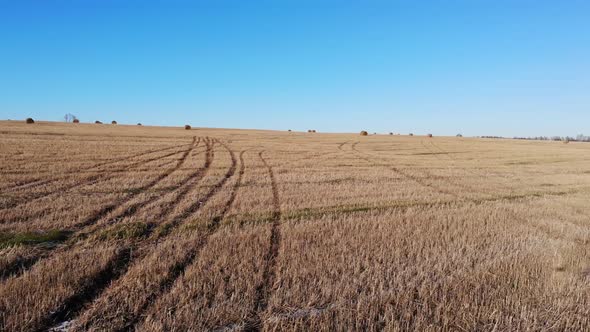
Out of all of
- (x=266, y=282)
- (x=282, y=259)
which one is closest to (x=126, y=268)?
(x=266, y=282)

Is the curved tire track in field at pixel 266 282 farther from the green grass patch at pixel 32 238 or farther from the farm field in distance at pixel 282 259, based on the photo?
the green grass patch at pixel 32 238

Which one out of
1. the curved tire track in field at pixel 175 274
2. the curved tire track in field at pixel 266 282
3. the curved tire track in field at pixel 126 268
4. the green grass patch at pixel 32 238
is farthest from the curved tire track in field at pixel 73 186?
the curved tire track in field at pixel 266 282

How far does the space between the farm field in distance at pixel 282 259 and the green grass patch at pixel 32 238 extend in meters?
0.04

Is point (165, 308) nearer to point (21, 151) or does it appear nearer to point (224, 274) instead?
point (224, 274)

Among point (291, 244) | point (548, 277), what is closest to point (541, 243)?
point (548, 277)

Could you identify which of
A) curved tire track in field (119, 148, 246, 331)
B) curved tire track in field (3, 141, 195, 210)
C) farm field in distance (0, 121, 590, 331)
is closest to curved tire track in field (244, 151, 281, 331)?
farm field in distance (0, 121, 590, 331)

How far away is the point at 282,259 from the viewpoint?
5.77m

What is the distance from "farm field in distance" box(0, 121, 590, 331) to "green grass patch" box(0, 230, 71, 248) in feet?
0.12

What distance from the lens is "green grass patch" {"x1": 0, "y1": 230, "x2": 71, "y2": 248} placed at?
6.10m

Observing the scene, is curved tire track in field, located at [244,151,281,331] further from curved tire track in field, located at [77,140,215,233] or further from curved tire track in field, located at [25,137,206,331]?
curved tire track in field, located at [77,140,215,233]

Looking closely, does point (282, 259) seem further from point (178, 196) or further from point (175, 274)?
point (178, 196)

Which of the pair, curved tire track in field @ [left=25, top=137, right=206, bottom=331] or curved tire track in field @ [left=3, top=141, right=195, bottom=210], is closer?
curved tire track in field @ [left=25, top=137, right=206, bottom=331]

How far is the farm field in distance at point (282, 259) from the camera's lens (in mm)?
4039

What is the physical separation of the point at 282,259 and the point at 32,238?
16.6 ft
